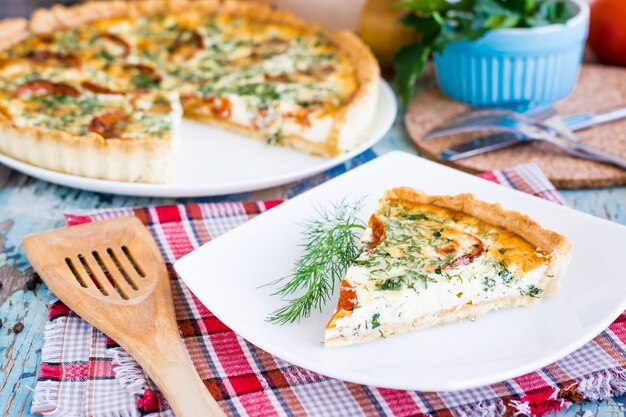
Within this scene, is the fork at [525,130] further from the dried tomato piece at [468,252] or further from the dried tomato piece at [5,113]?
the dried tomato piece at [5,113]

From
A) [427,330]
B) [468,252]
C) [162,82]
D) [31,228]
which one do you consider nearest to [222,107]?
[162,82]

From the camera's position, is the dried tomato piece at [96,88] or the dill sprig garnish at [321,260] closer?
the dill sprig garnish at [321,260]

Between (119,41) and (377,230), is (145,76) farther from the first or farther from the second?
(377,230)

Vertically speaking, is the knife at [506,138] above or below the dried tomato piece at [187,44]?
above

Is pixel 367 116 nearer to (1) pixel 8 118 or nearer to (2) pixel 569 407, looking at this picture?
(1) pixel 8 118

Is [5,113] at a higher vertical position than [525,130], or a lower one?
lower

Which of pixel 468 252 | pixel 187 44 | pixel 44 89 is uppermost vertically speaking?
pixel 468 252

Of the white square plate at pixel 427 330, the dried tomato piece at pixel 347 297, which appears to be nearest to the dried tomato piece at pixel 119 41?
the white square plate at pixel 427 330

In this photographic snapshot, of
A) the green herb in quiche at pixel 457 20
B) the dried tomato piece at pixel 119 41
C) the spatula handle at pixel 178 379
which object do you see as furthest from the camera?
the dried tomato piece at pixel 119 41
